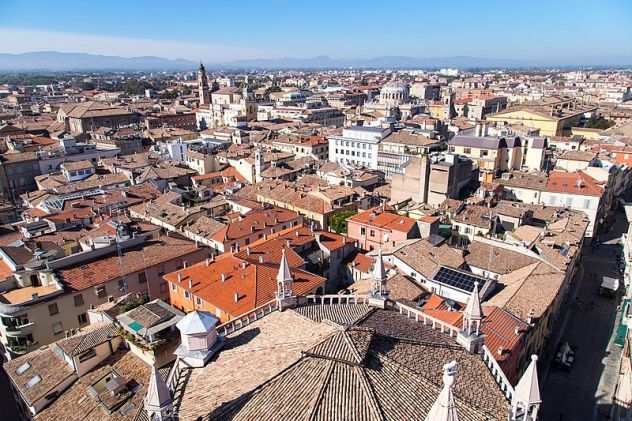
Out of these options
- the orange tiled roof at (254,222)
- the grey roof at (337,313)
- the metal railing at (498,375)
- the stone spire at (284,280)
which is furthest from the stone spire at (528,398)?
the orange tiled roof at (254,222)

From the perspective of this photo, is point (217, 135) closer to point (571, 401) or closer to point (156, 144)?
point (156, 144)

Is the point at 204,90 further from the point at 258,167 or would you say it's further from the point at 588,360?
the point at 588,360

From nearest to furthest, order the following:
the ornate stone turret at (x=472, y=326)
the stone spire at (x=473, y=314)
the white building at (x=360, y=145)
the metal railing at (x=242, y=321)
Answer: the stone spire at (x=473, y=314)
the ornate stone turret at (x=472, y=326)
the metal railing at (x=242, y=321)
the white building at (x=360, y=145)

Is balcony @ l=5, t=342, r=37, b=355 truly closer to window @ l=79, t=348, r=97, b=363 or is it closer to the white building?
window @ l=79, t=348, r=97, b=363

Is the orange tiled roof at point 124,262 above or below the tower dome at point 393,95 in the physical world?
below

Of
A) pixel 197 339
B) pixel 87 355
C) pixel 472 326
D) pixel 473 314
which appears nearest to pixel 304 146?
pixel 87 355

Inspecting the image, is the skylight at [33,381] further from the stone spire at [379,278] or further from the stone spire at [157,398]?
the stone spire at [379,278]

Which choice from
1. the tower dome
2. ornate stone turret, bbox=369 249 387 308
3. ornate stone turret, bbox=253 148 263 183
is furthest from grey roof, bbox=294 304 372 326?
the tower dome
